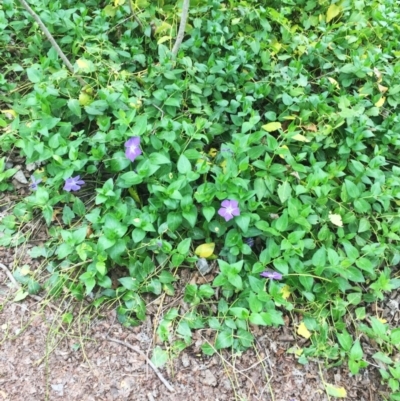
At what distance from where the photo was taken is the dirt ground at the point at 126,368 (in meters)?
1.87

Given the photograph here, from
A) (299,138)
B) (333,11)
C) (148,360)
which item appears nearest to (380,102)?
(299,138)

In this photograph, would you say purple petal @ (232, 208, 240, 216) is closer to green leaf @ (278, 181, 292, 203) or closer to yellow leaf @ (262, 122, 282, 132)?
green leaf @ (278, 181, 292, 203)

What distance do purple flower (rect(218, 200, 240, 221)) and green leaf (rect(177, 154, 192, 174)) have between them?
0.23m

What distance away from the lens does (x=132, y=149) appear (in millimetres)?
2111

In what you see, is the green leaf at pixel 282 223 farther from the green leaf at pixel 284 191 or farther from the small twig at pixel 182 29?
the small twig at pixel 182 29

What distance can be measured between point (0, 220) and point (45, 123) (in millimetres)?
542

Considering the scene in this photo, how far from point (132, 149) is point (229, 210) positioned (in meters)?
0.54

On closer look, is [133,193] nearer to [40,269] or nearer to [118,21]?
[40,269]

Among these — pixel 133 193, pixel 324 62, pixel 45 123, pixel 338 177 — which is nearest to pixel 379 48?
pixel 324 62

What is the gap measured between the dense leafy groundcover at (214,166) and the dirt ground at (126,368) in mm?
85

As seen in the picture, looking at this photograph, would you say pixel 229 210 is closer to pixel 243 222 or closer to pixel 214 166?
pixel 243 222

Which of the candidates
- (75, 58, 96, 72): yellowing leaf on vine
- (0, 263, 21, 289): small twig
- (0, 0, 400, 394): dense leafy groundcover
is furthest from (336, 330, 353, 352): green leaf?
(75, 58, 96, 72): yellowing leaf on vine

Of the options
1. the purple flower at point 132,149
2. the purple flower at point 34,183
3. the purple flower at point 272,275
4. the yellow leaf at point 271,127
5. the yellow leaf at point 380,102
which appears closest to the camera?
the purple flower at point 272,275

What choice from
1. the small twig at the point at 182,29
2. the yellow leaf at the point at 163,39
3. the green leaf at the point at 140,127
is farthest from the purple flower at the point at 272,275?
the yellow leaf at the point at 163,39
